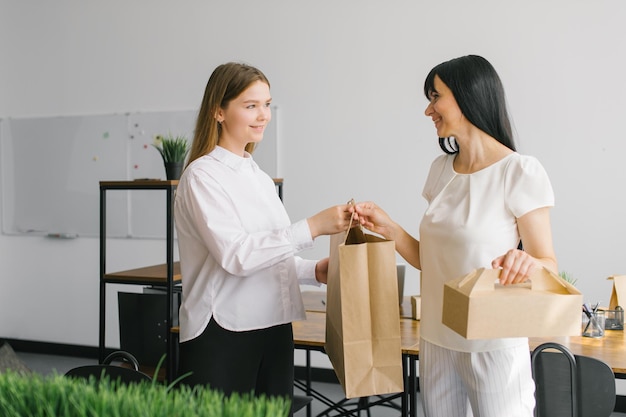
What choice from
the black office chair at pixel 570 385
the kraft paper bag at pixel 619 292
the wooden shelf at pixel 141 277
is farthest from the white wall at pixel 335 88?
the black office chair at pixel 570 385

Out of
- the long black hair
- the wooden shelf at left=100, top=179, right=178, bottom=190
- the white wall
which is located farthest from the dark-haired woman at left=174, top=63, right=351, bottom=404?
the white wall

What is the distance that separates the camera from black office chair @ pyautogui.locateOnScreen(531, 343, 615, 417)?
7.13ft

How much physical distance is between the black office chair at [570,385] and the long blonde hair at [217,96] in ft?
4.14

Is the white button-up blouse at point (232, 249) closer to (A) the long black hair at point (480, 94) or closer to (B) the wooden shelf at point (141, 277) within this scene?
(A) the long black hair at point (480, 94)

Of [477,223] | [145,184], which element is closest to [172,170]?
[145,184]

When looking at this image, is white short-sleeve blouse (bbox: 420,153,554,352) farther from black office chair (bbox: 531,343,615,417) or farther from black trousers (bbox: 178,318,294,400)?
black office chair (bbox: 531,343,615,417)

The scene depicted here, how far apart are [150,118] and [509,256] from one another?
13.5ft

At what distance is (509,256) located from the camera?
143 cm

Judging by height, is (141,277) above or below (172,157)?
below

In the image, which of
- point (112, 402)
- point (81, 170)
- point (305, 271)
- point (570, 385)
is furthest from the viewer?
point (81, 170)

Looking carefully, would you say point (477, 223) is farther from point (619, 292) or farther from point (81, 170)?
point (81, 170)

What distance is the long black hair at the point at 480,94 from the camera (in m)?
1.66

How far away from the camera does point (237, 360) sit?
5.96 feet

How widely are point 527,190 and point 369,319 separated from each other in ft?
1.60
